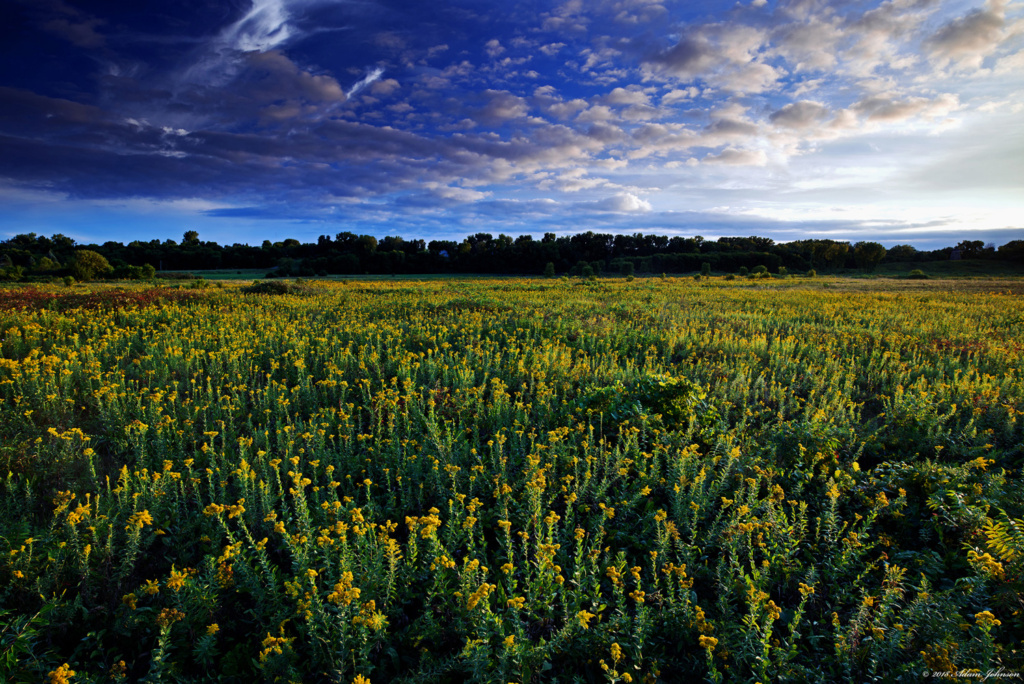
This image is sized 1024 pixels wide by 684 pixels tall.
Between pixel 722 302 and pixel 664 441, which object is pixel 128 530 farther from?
pixel 722 302

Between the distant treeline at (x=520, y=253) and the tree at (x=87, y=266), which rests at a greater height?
the distant treeline at (x=520, y=253)

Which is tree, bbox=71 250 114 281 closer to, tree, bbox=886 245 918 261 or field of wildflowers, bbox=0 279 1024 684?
field of wildflowers, bbox=0 279 1024 684

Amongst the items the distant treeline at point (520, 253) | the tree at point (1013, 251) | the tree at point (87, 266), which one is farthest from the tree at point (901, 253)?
the tree at point (87, 266)

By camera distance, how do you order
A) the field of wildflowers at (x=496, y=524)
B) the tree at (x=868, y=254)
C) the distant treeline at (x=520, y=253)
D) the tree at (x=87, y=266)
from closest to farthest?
1. the field of wildflowers at (x=496, y=524)
2. the tree at (x=87, y=266)
3. the distant treeline at (x=520, y=253)
4. the tree at (x=868, y=254)

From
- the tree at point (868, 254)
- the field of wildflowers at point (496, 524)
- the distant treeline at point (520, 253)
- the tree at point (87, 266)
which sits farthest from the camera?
the tree at point (868, 254)

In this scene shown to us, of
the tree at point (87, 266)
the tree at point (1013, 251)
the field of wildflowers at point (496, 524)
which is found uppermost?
the tree at point (1013, 251)

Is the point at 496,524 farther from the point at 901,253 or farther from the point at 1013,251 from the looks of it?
the point at 901,253

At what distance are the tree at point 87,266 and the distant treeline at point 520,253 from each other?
86.7ft

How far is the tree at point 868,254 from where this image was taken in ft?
272

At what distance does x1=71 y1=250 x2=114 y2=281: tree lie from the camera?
105 ft

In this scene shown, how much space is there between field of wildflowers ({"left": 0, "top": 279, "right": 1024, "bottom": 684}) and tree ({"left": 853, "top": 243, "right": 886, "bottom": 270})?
3769 inches

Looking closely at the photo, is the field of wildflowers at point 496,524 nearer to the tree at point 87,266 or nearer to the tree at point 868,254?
the tree at point 87,266

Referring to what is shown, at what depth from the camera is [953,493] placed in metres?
4.24

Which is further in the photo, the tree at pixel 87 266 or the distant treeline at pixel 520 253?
the distant treeline at pixel 520 253
